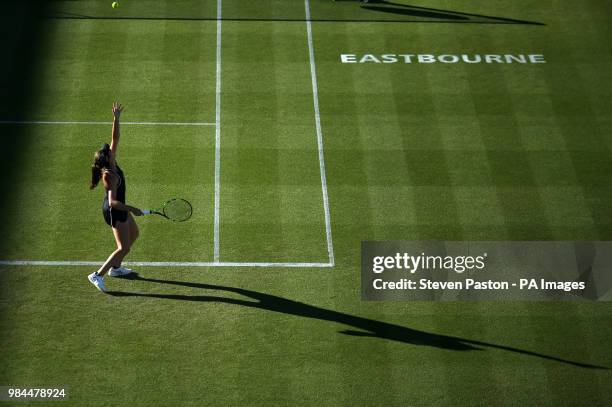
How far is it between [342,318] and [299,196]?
3.63 meters

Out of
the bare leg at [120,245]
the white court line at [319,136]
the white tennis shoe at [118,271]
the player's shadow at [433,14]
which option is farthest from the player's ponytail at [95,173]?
the player's shadow at [433,14]

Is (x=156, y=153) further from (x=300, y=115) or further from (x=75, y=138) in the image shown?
(x=300, y=115)

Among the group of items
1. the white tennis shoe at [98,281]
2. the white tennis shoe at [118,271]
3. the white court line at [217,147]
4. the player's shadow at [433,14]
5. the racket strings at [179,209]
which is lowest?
the white tennis shoe at [98,281]

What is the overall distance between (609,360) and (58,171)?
1104 centimetres

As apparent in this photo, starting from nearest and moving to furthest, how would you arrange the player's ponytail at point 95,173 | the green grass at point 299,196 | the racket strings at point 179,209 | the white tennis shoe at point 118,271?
1. the green grass at point 299,196
2. the player's ponytail at point 95,173
3. the white tennis shoe at point 118,271
4. the racket strings at point 179,209

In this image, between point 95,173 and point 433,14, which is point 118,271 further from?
point 433,14

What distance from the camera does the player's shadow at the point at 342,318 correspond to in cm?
1536

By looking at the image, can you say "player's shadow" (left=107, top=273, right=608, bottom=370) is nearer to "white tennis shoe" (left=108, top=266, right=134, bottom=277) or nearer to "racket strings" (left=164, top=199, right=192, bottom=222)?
"white tennis shoe" (left=108, top=266, right=134, bottom=277)

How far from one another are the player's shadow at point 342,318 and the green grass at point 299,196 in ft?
0.16

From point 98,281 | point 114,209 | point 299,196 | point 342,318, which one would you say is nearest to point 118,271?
point 98,281

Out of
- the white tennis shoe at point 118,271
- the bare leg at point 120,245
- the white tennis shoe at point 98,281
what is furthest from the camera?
the white tennis shoe at point 118,271

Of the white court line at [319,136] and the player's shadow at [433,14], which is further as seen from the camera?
the player's shadow at [433,14]

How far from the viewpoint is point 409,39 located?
24172 mm

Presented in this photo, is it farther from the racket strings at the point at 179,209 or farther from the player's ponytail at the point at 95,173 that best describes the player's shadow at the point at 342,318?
the player's ponytail at the point at 95,173
